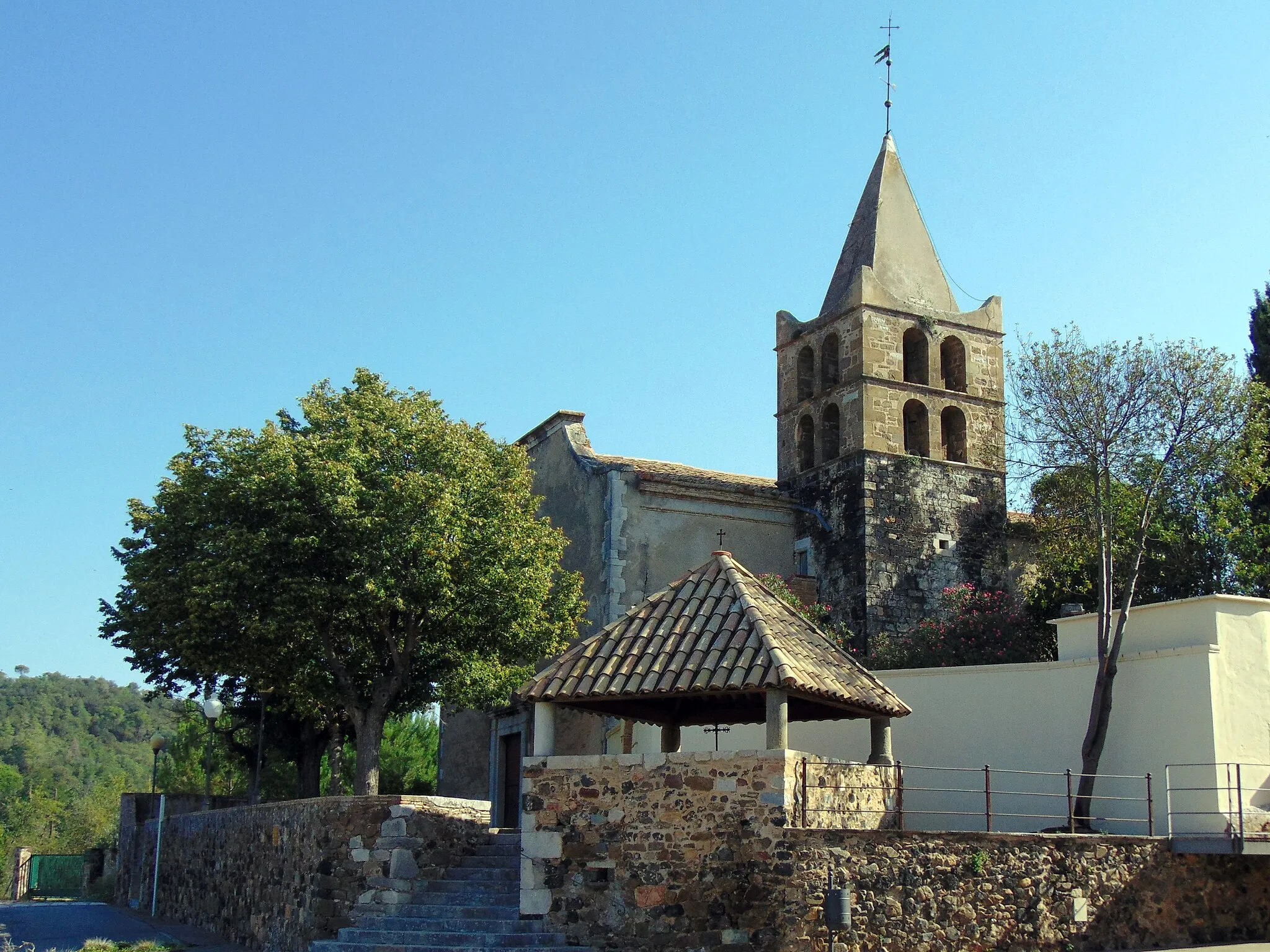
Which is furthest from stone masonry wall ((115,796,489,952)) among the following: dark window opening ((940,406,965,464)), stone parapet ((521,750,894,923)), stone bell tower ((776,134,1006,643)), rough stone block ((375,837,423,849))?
dark window opening ((940,406,965,464))

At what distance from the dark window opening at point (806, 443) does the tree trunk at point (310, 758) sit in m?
12.9

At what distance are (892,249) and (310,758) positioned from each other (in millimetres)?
18270

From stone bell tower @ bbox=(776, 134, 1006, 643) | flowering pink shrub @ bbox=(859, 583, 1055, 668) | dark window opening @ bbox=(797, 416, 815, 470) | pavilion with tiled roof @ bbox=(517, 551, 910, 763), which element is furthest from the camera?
dark window opening @ bbox=(797, 416, 815, 470)

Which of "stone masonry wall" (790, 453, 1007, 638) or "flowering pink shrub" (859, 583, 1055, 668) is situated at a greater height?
"stone masonry wall" (790, 453, 1007, 638)

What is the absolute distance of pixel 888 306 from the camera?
30.5 metres

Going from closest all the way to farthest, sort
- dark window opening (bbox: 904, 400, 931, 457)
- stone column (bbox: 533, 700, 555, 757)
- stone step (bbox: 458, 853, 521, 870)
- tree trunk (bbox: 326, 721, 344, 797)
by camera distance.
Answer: stone column (bbox: 533, 700, 555, 757) < stone step (bbox: 458, 853, 521, 870) < tree trunk (bbox: 326, 721, 344, 797) < dark window opening (bbox: 904, 400, 931, 457)

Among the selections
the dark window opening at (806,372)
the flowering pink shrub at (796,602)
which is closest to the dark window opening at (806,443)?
the dark window opening at (806,372)

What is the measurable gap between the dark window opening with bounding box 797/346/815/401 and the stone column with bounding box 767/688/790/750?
56.6 ft

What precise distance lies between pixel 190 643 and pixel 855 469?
1429cm

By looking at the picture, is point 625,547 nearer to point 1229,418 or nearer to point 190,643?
point 190,643

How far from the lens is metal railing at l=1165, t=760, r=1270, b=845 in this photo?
1731 centimetres

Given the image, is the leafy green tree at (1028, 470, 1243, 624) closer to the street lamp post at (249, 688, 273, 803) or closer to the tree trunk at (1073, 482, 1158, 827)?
the tree trunk at (1073, 482, 1158, 827)

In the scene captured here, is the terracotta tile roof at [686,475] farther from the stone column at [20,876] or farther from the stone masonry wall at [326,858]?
the stone column at [20,876]

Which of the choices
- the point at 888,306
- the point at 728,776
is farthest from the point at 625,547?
the point at 728,776
